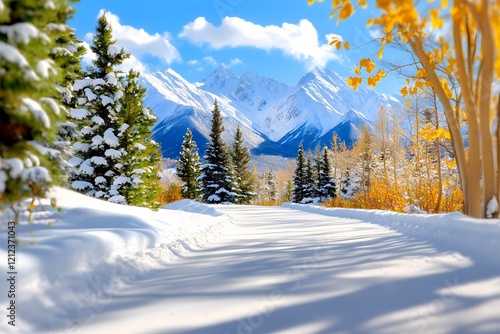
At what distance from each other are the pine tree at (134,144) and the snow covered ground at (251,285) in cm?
936

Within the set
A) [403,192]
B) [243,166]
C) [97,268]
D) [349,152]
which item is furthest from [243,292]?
[349,152]

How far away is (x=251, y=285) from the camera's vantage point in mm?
3475

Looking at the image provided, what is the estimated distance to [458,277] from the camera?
346 centimetres

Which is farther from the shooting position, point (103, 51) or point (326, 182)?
point (326, 182)

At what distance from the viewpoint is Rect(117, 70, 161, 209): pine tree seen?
14.8 m

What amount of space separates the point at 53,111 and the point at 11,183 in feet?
1.80

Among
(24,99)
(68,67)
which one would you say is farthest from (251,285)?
(68,67)

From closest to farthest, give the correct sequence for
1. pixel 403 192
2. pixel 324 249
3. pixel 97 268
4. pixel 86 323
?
pixel 86 323
pixel 97 268
pixel 324 249
pixel 403 192

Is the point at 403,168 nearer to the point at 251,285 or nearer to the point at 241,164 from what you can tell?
the point at 241,164

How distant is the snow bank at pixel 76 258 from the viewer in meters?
2.77

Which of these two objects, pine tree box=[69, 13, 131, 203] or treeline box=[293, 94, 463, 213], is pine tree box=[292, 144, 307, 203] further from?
pine tree box=[69, 13, 131, 203]

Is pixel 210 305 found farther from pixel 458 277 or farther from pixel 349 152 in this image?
pixel 349 152

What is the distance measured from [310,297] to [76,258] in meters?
2.53

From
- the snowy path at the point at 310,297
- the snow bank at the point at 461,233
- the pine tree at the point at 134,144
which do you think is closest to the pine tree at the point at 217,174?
the pine tree at the point at 134,144
